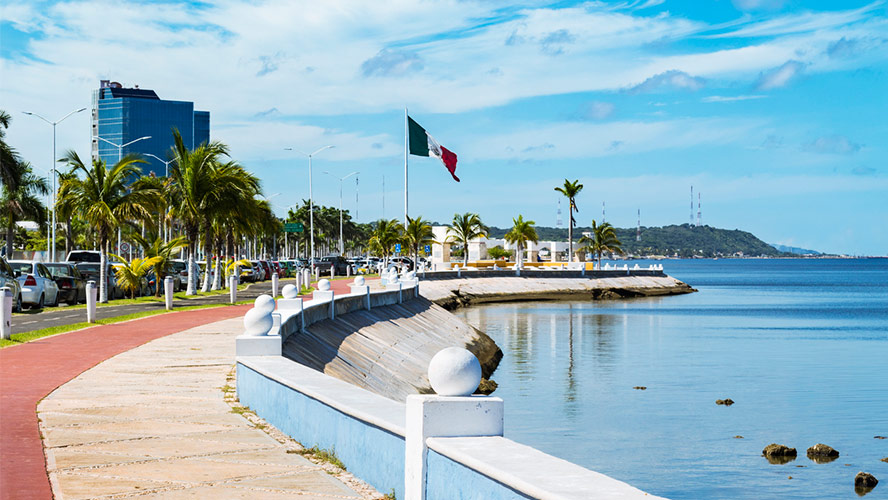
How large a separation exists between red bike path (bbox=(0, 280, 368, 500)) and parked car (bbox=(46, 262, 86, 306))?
317 inches

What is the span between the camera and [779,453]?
2122 cm

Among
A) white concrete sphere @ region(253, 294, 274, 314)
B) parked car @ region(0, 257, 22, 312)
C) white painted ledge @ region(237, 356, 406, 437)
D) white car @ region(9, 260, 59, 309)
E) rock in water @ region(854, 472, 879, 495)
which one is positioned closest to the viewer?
white painted ledge @ region(237, 356, 406, 437)

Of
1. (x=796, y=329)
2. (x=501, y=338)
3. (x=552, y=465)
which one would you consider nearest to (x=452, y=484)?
(x=552, y=465)

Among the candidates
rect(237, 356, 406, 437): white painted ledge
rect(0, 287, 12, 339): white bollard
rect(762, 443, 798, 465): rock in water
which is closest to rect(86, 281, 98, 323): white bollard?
rect(0, 287, 12, 339): white bollard

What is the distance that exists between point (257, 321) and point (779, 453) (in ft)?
41.8

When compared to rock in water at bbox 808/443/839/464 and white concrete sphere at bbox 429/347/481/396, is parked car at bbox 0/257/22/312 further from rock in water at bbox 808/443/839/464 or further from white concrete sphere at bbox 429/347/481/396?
white concrete sphere at bbox 429/347/481/396

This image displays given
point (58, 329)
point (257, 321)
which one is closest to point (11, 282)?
point (58, 329)

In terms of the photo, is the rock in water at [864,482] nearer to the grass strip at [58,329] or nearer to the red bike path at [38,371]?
the red bike path at [38,371]

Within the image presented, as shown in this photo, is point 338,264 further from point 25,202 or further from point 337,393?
point 337,393

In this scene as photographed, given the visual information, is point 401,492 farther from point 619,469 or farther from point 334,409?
point 619,469

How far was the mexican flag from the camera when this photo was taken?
157ft

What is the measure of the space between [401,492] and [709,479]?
13.1 metres

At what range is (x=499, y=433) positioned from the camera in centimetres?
666

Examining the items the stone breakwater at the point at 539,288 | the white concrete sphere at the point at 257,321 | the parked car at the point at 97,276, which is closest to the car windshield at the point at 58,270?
the parked car at the point at 97,276
